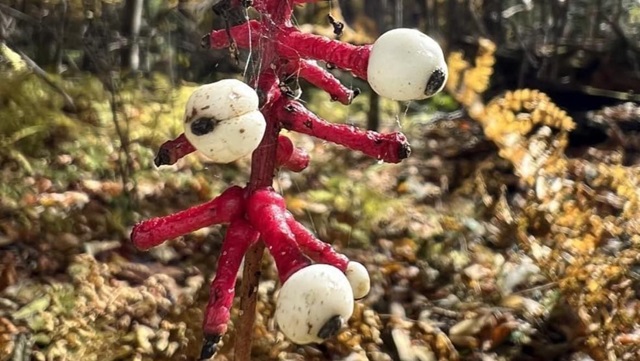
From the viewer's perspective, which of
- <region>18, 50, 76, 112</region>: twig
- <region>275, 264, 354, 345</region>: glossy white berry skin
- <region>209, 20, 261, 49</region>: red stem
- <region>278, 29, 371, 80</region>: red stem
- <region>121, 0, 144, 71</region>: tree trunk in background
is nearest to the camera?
<region>275, 264, 354, 345</region>: glossy white berry skin

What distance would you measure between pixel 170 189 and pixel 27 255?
1.93 feet

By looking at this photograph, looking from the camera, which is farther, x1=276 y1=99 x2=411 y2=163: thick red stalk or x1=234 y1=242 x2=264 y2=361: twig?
x1=234 y1=242 x2=264 y2=361: twig

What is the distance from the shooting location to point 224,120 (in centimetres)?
78

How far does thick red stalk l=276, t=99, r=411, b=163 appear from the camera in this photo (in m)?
0.91

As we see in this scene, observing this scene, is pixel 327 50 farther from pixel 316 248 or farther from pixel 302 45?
pixel 316 248

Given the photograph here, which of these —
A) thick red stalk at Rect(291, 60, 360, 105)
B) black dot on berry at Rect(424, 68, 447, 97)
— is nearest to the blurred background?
thick red stalk at Rect(291, 60, 360, 105)

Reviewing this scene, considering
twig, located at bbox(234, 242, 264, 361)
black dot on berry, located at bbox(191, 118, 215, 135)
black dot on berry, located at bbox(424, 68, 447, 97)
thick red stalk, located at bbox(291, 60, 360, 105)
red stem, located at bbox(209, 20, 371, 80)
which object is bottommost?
twig, located at bbox(234, 242, 264, 361)

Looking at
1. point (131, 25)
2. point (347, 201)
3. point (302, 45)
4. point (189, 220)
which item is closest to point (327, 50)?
point (302, 45)

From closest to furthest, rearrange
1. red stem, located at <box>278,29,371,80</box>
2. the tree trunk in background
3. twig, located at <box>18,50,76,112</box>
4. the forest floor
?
red stem, located at <box>278,29,371,80</box> < the forest floor < twig, located at <box>18,50,76,112</box> < the tree trunk in background

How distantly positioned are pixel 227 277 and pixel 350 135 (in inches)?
9.2

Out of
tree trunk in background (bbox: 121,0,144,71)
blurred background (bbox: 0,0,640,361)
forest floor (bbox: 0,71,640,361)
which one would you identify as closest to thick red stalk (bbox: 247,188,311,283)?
blurred background (bbox: 0,0,640,361)

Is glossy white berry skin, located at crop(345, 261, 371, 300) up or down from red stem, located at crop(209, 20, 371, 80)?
down

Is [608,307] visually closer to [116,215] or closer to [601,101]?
[116,215]

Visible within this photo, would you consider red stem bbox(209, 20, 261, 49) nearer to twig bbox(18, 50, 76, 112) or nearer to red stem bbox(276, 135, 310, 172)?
red stem bbox(276, 135, 310, 172)
